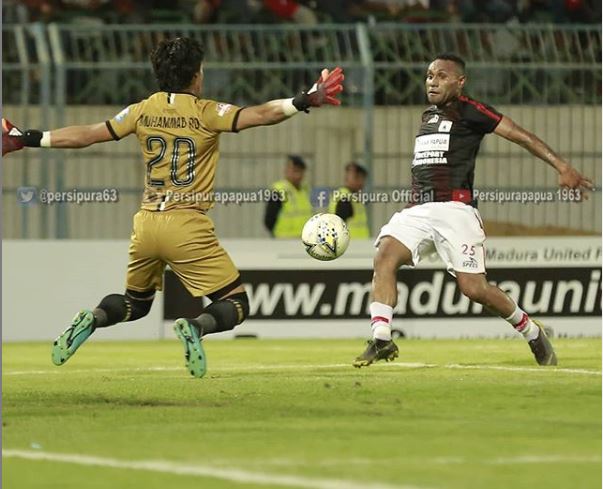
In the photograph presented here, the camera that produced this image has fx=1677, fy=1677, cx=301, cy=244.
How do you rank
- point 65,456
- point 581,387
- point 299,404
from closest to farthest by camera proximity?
point 65,456 < point 299,404 < point 581,387

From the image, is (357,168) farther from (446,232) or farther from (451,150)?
(446,232)

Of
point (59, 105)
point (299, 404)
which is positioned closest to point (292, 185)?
point (59, 105)

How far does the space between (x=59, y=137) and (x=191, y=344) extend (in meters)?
1.76

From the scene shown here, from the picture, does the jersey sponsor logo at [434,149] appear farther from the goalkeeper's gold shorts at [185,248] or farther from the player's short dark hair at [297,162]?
the player's short dark hair at [297,162]

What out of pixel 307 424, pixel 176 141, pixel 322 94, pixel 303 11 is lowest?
pixel 307 424

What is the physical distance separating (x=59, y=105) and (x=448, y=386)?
784 cm

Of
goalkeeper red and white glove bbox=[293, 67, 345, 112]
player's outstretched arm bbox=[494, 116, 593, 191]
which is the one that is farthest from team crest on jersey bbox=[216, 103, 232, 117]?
player's outstretched arm bbox=[494, 116, 593, 191]

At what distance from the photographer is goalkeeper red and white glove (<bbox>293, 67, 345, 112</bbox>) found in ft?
34.3

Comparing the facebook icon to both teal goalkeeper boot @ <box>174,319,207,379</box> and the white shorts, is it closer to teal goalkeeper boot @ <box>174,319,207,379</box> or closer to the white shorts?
the white shorts

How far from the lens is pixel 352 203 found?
17672 mm

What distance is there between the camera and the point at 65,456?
757 centimetres

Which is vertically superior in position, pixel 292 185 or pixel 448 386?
pixel 292 185

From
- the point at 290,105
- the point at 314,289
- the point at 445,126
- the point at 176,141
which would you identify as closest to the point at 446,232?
the point at 445,126

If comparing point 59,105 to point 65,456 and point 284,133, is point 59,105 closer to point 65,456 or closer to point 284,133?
point 284,133
